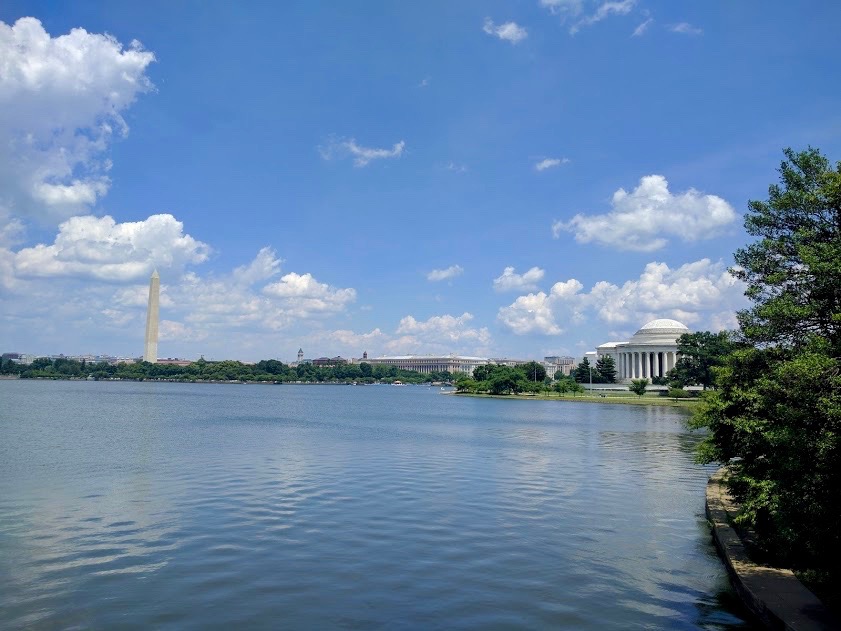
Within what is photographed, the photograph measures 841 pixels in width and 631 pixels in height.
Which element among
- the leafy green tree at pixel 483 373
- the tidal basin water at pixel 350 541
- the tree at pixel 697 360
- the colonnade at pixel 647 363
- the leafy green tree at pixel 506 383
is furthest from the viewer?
the colonnade at pixel 647 363

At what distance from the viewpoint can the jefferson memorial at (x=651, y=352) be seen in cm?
18788

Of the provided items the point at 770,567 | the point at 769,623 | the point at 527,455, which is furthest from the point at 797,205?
the point at 527,455

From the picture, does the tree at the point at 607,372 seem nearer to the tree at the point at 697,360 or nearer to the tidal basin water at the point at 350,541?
the tree at the point at 697,360

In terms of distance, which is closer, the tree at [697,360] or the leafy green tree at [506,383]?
the tree at [697,360]

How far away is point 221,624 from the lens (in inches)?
460

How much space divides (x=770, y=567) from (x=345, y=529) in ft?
34.8

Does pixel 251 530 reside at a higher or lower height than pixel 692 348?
lower

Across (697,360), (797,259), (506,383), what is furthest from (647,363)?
(797,259)

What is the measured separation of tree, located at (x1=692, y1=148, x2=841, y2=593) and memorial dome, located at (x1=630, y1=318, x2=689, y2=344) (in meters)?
180

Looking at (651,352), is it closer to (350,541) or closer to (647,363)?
(647,363)

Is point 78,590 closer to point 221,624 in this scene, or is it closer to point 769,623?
point 221,624

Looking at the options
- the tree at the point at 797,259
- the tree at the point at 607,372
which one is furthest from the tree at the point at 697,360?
the tree at the point at 797,259

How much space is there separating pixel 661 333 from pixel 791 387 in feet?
629

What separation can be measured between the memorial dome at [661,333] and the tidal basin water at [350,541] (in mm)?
163192
